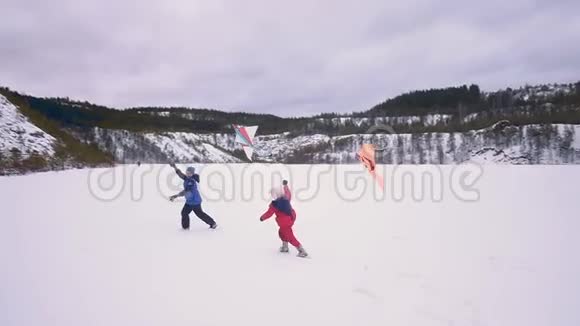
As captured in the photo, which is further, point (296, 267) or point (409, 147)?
point (409, 147)

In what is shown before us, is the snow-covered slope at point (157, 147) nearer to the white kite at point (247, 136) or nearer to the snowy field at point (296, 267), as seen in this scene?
the white kite at point (247, 136)

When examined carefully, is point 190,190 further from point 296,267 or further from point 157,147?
point 157,147

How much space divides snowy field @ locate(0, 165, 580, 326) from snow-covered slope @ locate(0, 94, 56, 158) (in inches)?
787

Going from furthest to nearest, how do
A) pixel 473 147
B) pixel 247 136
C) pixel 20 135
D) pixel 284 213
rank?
pixel 473 147
pixel 20 135
pixel 247 136
pixel 284 213

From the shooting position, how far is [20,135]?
1064 inches

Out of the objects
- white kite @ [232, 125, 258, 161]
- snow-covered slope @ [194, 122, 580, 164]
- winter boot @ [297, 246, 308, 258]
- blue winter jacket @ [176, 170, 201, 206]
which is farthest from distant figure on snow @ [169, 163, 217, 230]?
snow-covered slope @ [194, 122, 580, 164]

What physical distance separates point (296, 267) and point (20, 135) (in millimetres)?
32268

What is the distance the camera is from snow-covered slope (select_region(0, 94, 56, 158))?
2465cm

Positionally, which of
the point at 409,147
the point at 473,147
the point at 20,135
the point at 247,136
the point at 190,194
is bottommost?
the point at 190,194

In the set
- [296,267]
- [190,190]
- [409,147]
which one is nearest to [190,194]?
[190,190]

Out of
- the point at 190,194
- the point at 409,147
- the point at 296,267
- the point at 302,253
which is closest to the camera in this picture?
the point at 296,267

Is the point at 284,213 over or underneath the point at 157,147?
underneath

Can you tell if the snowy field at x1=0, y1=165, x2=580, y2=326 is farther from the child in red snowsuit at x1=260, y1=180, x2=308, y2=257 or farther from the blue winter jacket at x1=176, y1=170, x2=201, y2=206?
the blue winter jacket at x1=176, y1=170, x2=201, y2=206

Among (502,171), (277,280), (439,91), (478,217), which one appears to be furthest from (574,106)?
(277,280)
